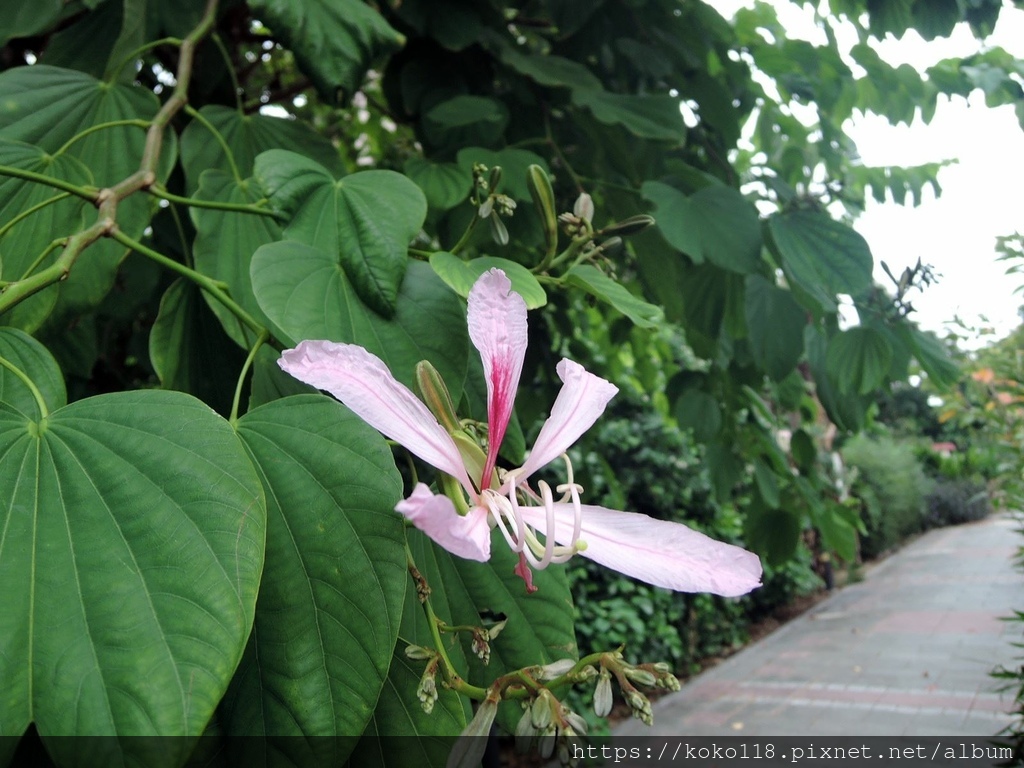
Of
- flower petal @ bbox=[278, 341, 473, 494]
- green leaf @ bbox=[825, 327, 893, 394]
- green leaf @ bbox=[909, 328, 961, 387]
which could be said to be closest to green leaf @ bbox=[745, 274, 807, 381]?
green leaf @ bbox=[825, 327, 893, 394]

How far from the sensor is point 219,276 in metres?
0.92

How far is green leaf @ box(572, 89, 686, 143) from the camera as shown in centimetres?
144

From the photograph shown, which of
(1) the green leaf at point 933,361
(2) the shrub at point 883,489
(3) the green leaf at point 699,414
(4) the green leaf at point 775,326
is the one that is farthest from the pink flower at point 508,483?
(2) the shrub at point 883,489

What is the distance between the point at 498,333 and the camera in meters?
0.53

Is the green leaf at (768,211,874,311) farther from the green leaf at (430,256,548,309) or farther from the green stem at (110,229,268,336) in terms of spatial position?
the green stem at (110,229,268,336)

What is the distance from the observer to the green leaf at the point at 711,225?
1.32 meters

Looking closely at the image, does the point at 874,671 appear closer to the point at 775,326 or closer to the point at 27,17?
the point at 775,326

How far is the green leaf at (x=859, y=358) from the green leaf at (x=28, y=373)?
4.21 feet

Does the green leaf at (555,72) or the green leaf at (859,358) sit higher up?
the green leaf at (555,72)

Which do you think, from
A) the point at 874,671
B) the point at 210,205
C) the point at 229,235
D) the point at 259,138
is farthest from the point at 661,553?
the point at 874,671

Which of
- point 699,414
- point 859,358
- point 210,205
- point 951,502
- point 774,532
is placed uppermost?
point 210,205

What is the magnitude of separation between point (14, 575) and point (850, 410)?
5.14 ft

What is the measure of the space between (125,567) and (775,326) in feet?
4.18

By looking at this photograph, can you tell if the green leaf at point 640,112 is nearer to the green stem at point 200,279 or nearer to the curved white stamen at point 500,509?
the green stem at point 200,279
